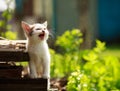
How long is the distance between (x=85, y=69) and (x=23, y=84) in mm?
2161

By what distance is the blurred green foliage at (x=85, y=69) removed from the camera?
19.3ft

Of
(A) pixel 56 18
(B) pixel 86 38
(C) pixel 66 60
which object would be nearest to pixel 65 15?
(A) pixel 56 18

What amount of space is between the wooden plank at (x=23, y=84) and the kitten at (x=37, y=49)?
170 millimetres

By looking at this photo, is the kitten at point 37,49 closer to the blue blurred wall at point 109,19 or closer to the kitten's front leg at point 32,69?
the kitten's front leg at point 32,69

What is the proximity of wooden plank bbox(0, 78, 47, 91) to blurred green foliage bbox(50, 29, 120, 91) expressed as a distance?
0.43m

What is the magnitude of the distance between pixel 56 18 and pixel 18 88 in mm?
23113

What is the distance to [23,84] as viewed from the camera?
554cm

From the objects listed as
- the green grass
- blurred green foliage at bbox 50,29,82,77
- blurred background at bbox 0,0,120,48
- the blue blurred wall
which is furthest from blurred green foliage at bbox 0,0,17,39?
the blue blurred wall

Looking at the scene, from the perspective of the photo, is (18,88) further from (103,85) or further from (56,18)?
(56,18)

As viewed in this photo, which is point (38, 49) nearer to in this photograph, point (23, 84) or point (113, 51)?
point (23, 84)

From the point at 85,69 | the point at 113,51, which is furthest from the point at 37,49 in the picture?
the point at 113,51

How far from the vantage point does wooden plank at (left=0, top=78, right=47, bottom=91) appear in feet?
18.0

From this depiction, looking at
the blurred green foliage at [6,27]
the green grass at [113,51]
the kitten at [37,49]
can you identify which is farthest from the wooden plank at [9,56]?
the green grass at [113,51]

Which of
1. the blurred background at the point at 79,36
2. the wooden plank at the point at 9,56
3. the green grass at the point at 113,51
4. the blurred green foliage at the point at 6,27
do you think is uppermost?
the wooden plank at the point at 9,56
